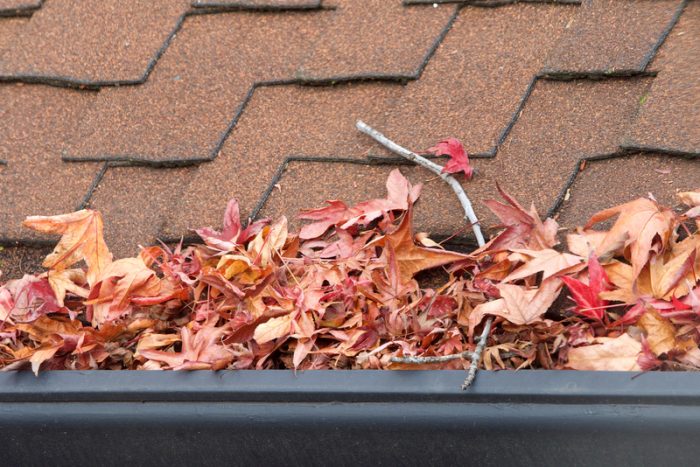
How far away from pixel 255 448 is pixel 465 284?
43 centimetres

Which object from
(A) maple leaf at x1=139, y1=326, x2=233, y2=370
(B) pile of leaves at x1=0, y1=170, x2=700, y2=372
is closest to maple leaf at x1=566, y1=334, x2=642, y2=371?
(B) pile of leaves at x1=0, y1=170, x2=700, y2=372

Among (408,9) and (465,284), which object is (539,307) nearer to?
(465,284)

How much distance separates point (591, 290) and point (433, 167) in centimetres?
38

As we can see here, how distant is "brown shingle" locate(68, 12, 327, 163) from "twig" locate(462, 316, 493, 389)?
66 centimetres

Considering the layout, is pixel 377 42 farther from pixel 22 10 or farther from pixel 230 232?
pixel 22 10

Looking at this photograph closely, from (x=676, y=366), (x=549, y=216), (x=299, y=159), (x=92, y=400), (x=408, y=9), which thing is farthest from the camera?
(x=408, y=9)

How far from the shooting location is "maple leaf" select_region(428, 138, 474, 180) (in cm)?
160

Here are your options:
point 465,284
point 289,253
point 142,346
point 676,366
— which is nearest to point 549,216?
point 465,284

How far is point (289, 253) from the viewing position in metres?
1.60

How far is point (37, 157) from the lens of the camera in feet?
6.17

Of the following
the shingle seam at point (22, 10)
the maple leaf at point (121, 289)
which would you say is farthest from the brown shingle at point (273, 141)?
the shingle seam at point (22, 10)

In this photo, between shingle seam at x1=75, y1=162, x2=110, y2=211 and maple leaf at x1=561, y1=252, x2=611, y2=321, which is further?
shingle seam at x1=75, y1=162, x2=110, y2=211

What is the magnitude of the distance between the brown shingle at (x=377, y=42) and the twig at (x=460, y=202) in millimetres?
139

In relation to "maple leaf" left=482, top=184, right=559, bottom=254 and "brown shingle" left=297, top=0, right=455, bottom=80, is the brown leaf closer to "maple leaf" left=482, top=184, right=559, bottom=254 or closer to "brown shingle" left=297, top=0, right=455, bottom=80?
"maple leaf" left=482, top=184, right=559, bottom=254
